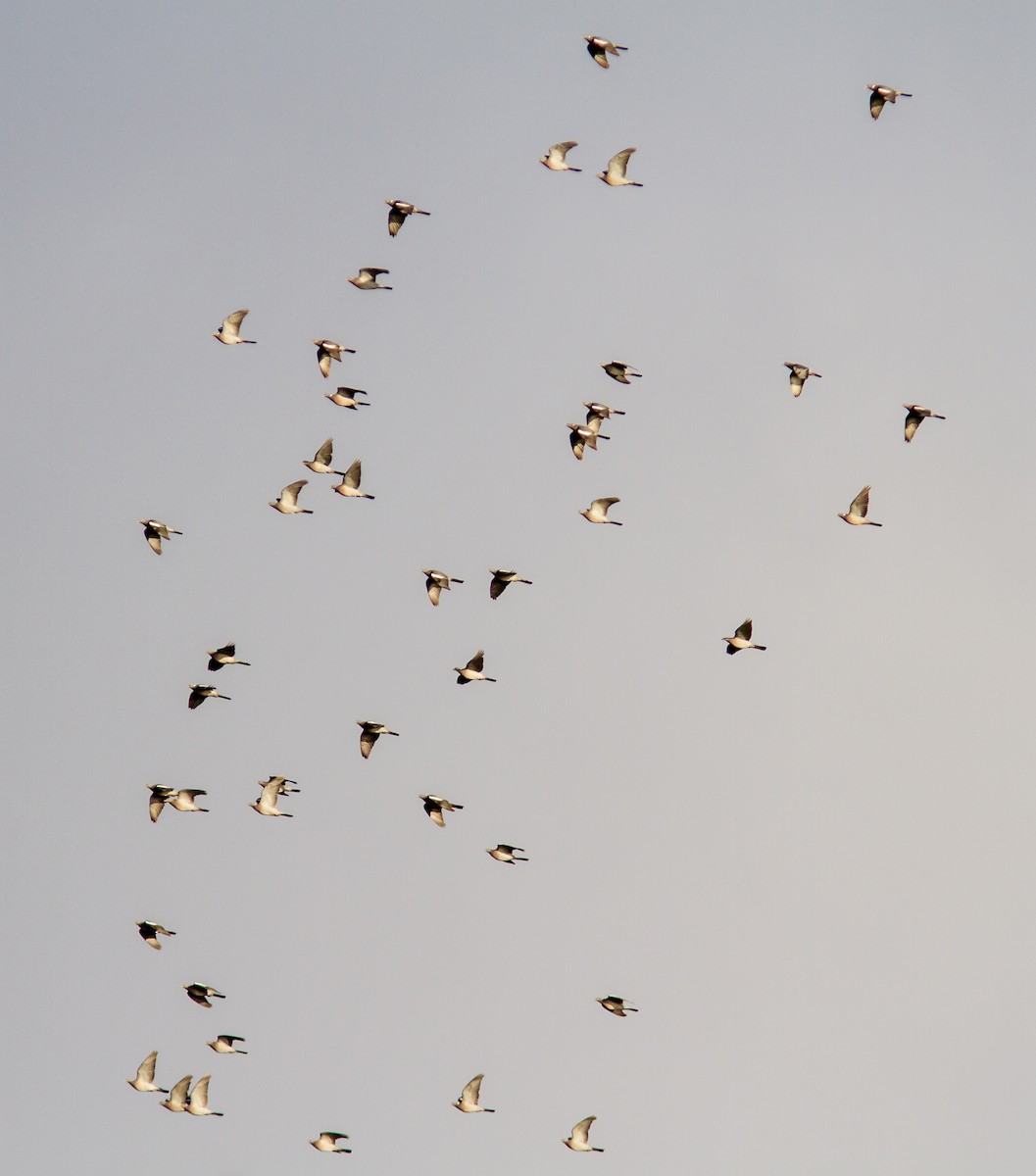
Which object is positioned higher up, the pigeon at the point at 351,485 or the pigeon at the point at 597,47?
the pigeon at the point at 597,47

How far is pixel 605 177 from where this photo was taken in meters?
89.6

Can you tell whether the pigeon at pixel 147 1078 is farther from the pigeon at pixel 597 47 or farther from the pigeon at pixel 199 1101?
the pigeon at pixel 597 47

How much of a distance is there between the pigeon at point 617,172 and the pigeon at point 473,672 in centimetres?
1888

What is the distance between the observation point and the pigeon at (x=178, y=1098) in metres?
97.5

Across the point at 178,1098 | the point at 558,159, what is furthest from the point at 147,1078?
the point at 558,159

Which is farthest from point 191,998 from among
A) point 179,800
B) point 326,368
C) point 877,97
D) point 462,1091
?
point 877,97

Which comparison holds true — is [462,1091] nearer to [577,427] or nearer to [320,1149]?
[320,1149]

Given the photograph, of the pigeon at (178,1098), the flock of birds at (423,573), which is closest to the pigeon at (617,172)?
the flock of birds at (423,573)

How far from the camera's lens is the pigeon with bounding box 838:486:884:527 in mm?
93912

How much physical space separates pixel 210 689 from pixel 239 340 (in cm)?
1455

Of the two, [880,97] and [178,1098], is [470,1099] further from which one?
[880,97]

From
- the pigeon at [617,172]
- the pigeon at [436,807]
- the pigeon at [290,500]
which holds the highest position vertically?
the pigeon at [617,172]

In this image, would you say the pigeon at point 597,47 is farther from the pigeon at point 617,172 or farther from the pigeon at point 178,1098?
the pigeon at point 178,1098

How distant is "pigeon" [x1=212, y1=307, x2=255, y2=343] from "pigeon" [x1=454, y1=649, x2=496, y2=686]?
615 inches
